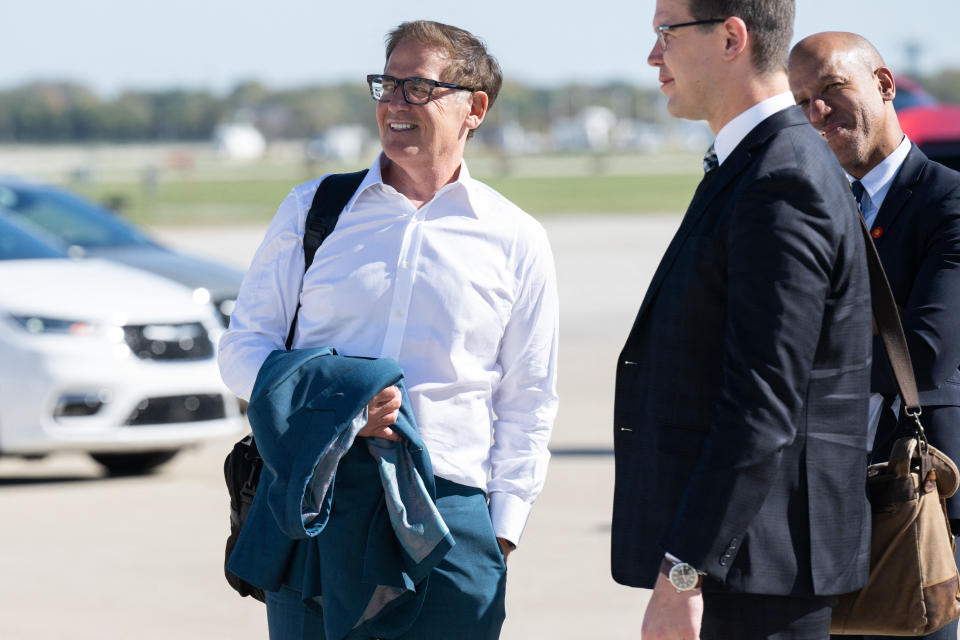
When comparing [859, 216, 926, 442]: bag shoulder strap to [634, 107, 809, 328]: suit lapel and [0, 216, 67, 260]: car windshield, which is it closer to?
[634, 107, 809, 328]: suit lapel

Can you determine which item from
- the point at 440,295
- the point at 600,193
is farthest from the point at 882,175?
the point at 600,193

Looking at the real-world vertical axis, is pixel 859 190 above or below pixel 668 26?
below

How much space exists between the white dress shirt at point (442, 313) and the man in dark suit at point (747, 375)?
0.49m

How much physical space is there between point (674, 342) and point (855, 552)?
0.52 metres

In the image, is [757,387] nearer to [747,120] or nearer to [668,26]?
[747,120]

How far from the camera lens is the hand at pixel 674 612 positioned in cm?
255

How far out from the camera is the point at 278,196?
219 feet

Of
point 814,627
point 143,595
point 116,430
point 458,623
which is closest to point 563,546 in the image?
point 143,595

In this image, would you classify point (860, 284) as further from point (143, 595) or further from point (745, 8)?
point (143, 595)

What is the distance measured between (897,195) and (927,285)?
0.26 meters

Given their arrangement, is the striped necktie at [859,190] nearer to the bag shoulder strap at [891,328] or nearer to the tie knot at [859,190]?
the tie knot at [859,190]

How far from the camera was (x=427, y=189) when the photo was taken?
3.29 m

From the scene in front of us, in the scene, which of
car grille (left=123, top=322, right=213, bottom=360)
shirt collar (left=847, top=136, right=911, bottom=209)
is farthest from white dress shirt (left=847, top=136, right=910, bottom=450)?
car grille (left=123, top=322, right=213, bottom=360)

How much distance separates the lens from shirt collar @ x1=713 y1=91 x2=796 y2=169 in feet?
8.76
